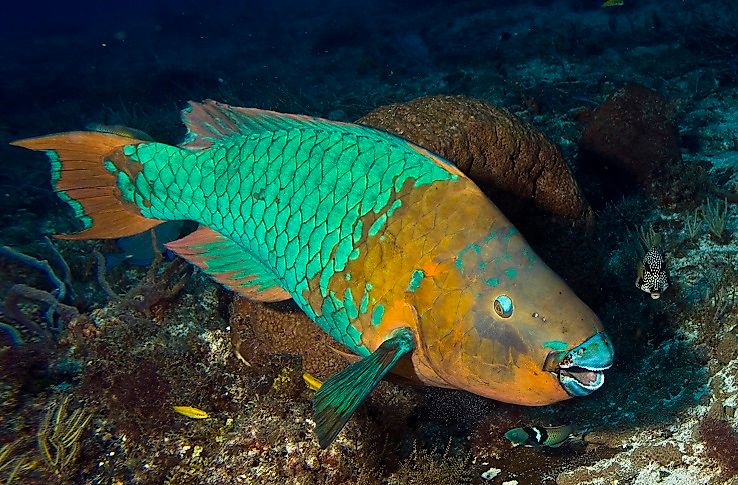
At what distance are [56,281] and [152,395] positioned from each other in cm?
217

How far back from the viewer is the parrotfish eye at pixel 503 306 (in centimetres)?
200

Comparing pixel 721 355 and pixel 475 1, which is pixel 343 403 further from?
pixel 475 1

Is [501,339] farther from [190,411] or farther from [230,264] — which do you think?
[190,411]

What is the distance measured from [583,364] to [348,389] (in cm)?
89

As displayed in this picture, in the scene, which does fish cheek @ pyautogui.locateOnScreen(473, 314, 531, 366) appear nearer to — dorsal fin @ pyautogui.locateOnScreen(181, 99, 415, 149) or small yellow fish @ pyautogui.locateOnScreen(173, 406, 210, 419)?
dorsal fin @ pyautogui.locateOnScreen(181, 99, 415, 149)

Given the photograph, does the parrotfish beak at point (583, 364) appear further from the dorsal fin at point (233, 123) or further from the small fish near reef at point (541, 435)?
the small fish near reef at point (541, 435)

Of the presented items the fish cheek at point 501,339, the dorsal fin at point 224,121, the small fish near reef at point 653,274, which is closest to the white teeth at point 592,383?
the fish cheek at point 501,339

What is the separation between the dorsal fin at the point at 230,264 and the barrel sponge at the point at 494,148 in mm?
1661

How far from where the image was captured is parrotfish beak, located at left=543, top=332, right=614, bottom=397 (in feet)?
6.12

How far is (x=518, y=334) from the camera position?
6.47 feet

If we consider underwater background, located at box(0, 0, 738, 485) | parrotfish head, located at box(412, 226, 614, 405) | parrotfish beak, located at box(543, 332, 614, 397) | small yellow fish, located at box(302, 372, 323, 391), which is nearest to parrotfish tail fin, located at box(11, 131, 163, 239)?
underwater background, located at box(0, 0, 738, 485)

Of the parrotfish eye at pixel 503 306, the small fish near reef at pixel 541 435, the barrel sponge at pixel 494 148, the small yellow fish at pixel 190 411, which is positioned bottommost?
the small fish near reef at pixel 541 435

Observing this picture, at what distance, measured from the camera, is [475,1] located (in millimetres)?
25812

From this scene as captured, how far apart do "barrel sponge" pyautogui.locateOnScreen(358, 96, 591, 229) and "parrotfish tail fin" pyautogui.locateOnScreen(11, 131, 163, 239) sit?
1.90 meters
